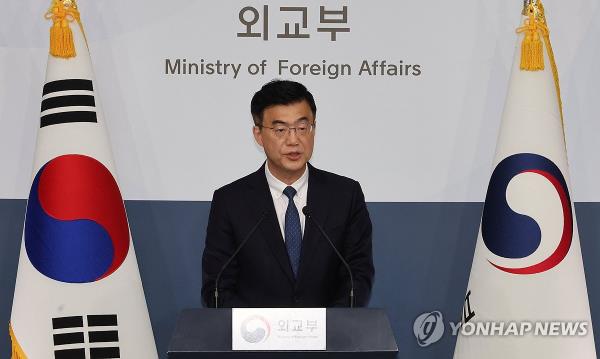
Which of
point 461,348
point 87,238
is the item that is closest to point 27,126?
point 87,238

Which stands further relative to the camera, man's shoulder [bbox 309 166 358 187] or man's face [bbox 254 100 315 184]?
man's shoulder [bbox 309 166 358 187]

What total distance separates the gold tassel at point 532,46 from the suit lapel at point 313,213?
3.41ft

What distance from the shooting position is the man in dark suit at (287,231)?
306 centimetres

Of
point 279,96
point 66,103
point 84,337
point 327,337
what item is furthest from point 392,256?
point 327,337

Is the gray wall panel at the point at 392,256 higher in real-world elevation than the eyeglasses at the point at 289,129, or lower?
lower

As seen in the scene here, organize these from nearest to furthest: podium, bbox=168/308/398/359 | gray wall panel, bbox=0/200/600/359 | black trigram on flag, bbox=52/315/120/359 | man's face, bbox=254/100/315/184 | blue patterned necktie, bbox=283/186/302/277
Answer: podium, bbox=168/308/398/359 → man's face, bbox=254/100/315/184 → blue patterned necktie, bbox=283/186/302/277 → black trigram on flag, bbox=52/315/120/359 → gray wall panel, bbox=0/200/600/359

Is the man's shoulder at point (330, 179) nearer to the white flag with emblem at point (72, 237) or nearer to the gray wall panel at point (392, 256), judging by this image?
the gray wall panel at point (392, 256)

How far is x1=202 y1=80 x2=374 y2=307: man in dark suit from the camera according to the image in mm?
3061

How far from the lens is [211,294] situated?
286cm

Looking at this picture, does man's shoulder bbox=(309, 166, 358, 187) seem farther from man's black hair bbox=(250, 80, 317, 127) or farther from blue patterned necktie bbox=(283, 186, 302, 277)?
man's black hair bbox=(250, 80, 317, 127)

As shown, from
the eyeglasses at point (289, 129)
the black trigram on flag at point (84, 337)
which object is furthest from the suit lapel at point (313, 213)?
the black trigram on flag at point (84, 337)

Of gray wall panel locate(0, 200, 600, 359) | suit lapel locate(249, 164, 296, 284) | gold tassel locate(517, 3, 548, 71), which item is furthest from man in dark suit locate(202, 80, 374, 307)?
gold tassel locate(517, 3, 548, 71)

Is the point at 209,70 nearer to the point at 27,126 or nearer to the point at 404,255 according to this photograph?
the point at 27,126

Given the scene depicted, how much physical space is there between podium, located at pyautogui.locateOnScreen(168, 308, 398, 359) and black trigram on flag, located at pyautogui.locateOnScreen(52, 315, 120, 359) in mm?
1412
